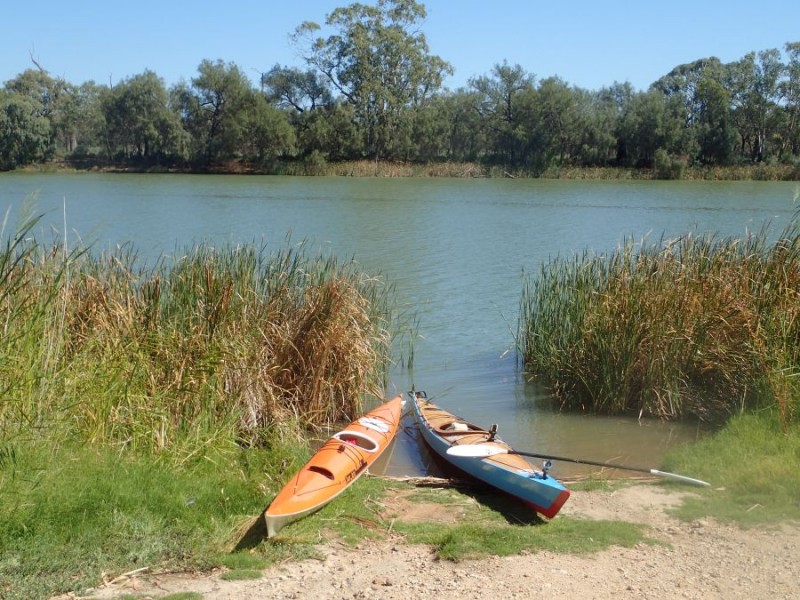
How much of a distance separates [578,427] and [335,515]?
399 cm

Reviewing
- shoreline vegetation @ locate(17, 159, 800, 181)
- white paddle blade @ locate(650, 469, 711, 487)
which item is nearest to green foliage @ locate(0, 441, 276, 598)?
white paddle blade @ locate(650, 469, 711, 487)

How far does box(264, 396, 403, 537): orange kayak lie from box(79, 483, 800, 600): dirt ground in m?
0.36

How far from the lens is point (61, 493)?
4.81 m

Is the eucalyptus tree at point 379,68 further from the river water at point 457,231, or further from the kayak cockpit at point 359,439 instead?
the kayak cockpit at point 359,439

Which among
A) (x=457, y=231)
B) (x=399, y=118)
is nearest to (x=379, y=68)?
(x=399, y=118)

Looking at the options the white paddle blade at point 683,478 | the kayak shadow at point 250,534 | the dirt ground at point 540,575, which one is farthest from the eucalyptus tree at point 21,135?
the dirt ground at point 540,575

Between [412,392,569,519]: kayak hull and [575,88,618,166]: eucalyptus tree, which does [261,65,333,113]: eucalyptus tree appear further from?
[412,392,569,519]: kayak hull

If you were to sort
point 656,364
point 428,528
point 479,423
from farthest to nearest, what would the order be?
point 479,423 → point 656,364 → point 428,528

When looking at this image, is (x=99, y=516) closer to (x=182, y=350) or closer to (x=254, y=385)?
(x=182, y=350)

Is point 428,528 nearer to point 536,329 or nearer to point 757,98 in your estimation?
point 536,329

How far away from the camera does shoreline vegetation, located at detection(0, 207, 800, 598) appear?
15.8 feet

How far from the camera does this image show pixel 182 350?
6934 mm

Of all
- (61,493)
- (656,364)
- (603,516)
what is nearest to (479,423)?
(656,364)

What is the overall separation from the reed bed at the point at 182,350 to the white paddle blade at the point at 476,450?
4.56 ft
